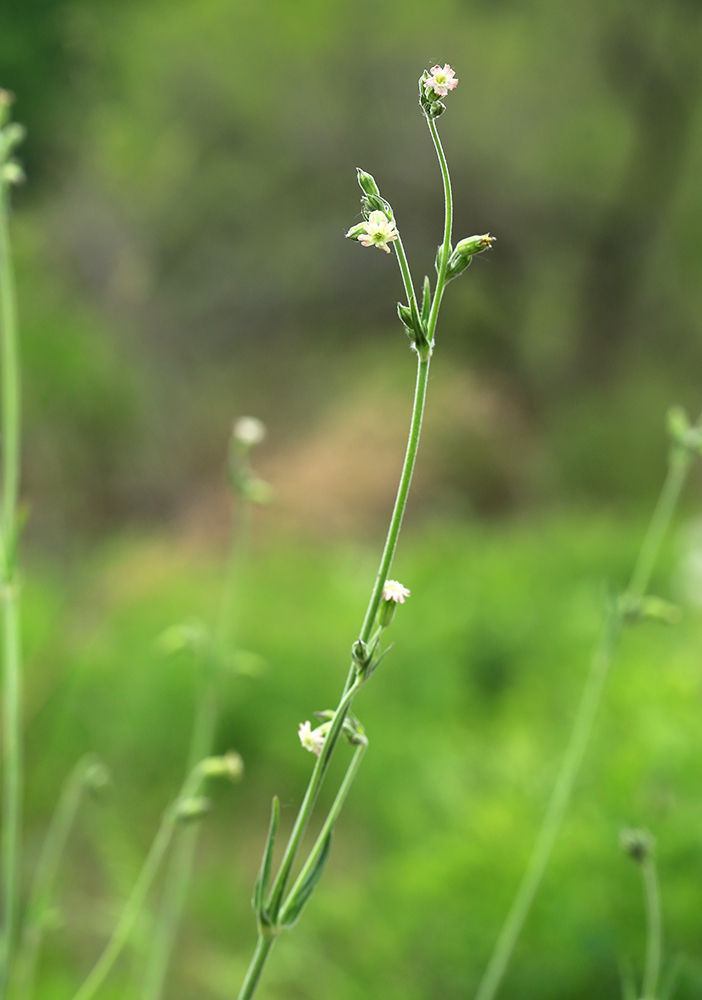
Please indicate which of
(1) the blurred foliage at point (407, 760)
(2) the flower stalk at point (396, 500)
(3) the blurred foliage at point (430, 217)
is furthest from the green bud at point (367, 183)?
(3) the blurred foliage at point (430, 217)

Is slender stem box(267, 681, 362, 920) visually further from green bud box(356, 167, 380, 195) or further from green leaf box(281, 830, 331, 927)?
green bud box(356, 167, 380, 195)

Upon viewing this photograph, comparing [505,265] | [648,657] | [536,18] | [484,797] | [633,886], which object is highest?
[536,18]

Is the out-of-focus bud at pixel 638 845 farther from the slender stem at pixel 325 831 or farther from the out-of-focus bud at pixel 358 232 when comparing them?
the out-of-focus bud at pixel 358 232

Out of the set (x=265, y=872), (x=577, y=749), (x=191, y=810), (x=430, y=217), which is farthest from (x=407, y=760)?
(x=430, y=217)

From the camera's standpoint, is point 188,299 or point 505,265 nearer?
point 188,299

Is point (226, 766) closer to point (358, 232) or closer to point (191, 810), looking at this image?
point (191, 810)

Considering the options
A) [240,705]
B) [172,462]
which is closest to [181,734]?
[240,705]

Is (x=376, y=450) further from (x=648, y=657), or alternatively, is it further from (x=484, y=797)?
(x=484, y=797)
